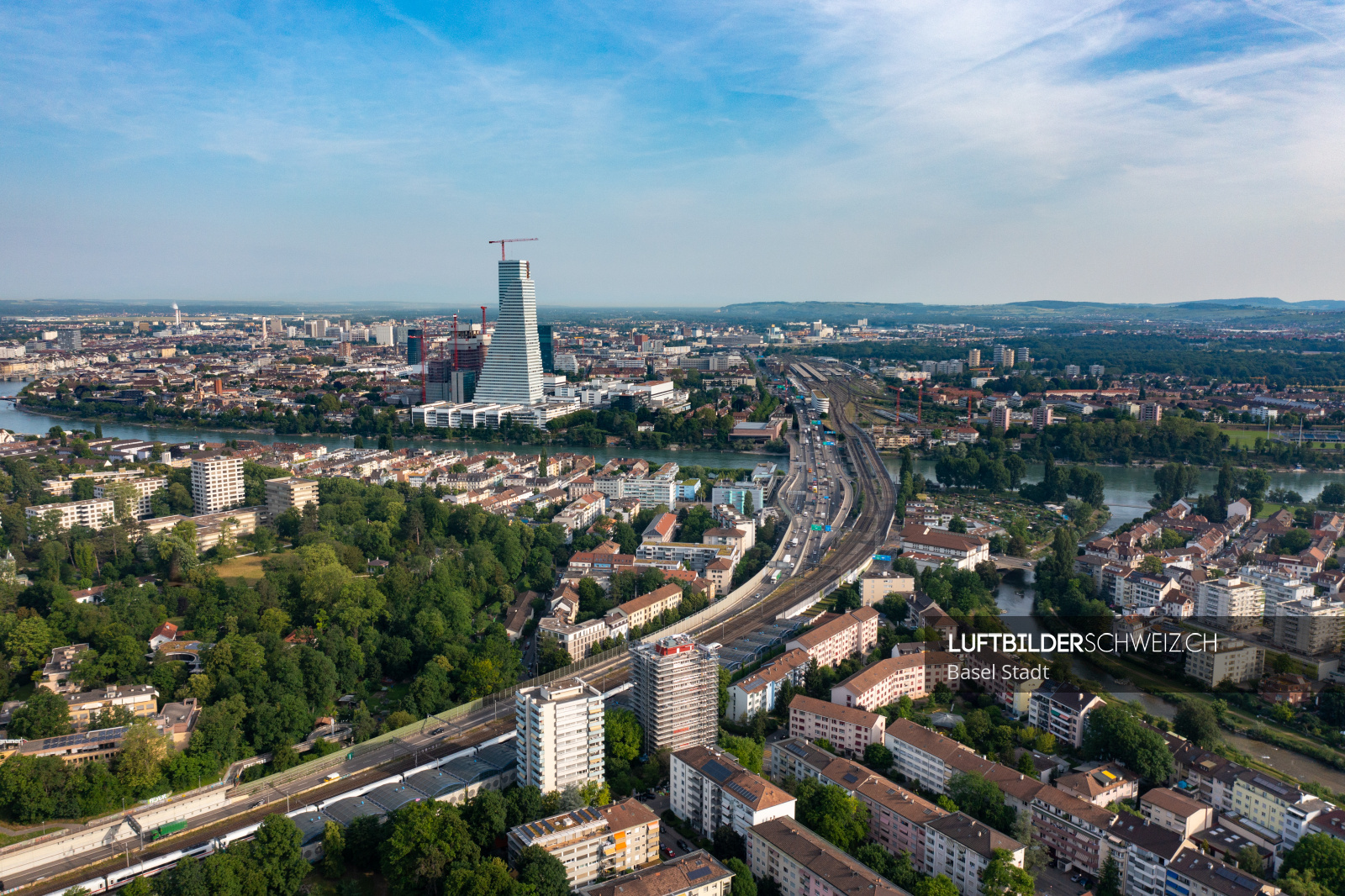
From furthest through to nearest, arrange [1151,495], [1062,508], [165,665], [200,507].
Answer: [1151,495] → [1062,508] → [200,507] → [165,665]

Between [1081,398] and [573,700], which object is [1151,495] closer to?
[1081,398]

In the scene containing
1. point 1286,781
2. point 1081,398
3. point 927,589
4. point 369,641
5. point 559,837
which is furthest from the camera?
point 1081,398

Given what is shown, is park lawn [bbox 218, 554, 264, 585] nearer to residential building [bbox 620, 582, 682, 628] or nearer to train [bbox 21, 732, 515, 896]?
residential building [bbox 620, 582, 682, 628]

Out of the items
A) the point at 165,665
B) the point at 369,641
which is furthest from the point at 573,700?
the point at 165,665

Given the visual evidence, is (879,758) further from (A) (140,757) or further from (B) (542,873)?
(A) (140,757)

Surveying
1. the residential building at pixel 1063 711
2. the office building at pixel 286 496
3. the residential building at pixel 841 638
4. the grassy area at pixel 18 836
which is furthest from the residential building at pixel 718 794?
the office building at pixel 286 496

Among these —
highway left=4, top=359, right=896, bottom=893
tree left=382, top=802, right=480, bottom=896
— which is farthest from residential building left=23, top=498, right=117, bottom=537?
tree left=382, top=802, right=480, bottom=896
